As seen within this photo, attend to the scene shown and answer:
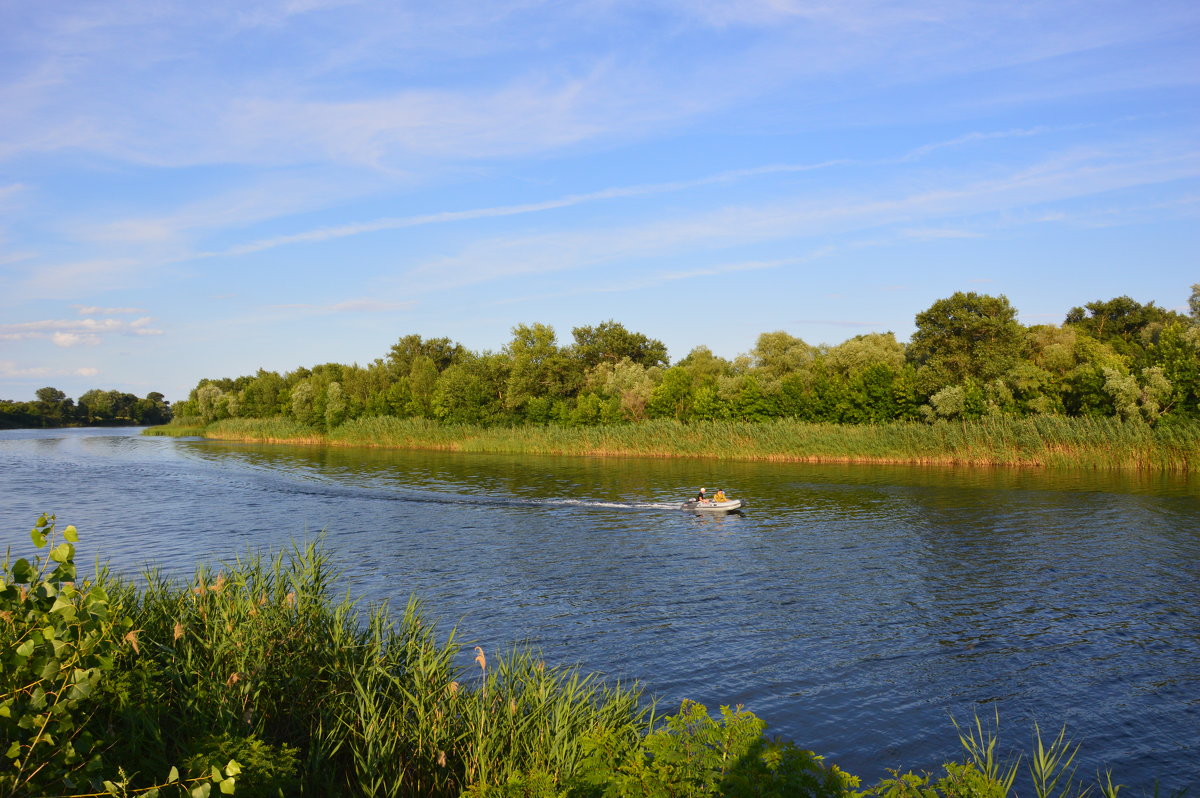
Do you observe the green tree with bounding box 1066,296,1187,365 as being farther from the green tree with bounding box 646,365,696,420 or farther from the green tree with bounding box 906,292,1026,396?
the green tree with bounding box 646,365,696,420

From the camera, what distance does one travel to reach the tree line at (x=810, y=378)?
176ft

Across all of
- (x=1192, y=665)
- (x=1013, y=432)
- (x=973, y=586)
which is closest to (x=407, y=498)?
(x=973, y=586)

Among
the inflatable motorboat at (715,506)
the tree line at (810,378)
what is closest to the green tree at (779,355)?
the tree line at (810,378)

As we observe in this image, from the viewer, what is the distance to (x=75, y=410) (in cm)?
18600

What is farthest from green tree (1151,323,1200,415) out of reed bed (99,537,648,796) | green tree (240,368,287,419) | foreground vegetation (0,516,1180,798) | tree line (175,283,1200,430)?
green tree (240,368,287,419)

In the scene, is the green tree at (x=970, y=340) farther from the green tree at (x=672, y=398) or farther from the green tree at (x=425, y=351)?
the green tree at (x=425, y=351)

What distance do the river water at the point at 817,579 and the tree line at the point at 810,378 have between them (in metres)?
10.2

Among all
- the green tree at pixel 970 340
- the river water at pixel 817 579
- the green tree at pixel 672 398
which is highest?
the green tree at pixel 970 340

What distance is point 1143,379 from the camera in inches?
1972

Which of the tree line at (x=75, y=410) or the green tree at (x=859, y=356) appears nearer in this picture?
the green tree at (x=859, y=356)

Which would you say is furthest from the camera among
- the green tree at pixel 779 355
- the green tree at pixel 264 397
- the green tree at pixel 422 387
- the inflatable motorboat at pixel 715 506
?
the green tree at pixel 264 397

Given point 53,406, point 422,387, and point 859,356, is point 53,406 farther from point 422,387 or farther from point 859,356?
point 859,356

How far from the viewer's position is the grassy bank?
4528cm

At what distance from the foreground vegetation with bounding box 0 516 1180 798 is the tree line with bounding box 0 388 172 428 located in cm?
19550
